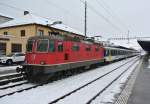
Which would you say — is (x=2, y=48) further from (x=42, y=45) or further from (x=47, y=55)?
(x=47, y=55)

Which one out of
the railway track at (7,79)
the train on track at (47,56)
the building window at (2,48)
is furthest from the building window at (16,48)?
the train on track at (47,56)

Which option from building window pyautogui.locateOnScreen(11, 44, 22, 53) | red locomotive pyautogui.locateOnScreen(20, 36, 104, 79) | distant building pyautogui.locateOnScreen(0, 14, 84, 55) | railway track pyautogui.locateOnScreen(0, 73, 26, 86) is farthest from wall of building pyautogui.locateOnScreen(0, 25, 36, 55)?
red locomotive pyautogui.locateOnScreen(20, 36, 104, 79)

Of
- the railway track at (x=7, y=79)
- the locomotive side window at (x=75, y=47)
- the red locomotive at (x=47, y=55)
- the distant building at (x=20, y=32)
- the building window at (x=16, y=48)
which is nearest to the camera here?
the railway track at (x=7, y=79)

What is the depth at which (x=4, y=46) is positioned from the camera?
33656mm

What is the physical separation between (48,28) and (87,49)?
21425 mm

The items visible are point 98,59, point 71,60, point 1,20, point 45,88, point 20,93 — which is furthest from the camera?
point 1,20

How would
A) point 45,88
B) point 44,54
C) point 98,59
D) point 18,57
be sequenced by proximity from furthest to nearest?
point 18,57 < point 98,59 < point 44,54 < point 45,88

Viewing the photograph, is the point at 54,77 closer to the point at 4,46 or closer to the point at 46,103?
the point at 46,103

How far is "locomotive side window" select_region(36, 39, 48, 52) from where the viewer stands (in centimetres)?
1445

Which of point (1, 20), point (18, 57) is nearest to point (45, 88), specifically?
point (18, 57)

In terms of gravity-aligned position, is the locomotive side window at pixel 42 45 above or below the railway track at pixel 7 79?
above

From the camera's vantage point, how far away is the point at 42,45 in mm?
14570

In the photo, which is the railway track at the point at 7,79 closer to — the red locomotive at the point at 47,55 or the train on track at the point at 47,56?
the train on track at the point at 47,56

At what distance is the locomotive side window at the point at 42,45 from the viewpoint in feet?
47.4
